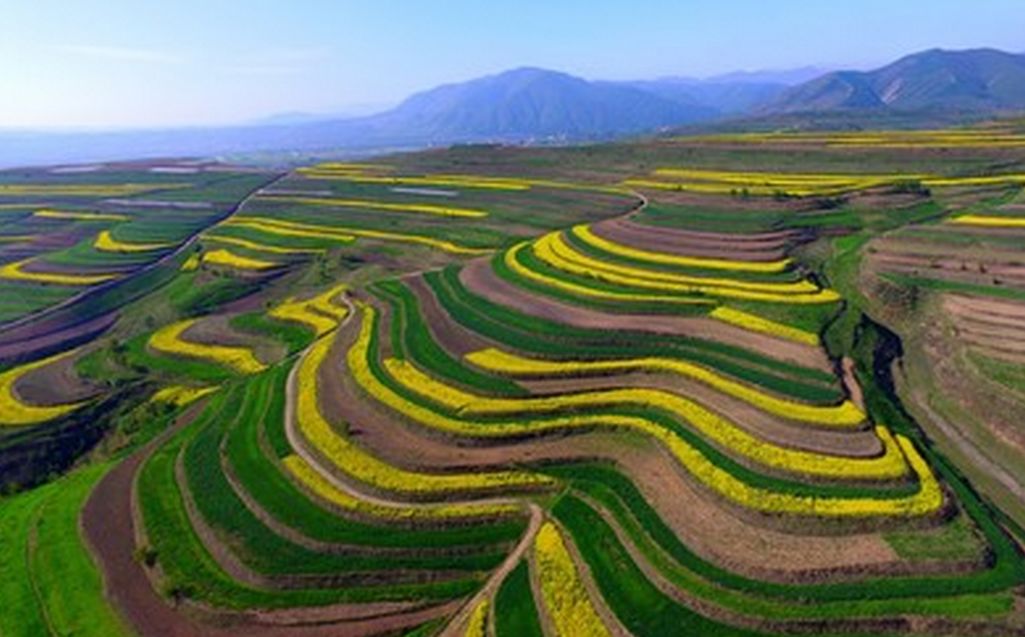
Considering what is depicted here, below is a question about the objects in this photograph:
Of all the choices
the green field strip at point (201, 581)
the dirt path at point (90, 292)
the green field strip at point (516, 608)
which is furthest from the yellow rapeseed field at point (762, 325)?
the dirt path at point (90, 292)

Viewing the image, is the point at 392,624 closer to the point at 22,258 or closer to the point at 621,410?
the point at 621,410

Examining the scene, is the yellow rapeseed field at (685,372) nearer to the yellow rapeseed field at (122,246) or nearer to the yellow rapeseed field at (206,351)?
the yellow rapeseed field at (206,351)

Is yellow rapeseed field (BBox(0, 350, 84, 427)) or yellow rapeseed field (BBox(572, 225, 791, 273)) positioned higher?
yellow rapeseed field (BBox(572, 225, 791, 273))

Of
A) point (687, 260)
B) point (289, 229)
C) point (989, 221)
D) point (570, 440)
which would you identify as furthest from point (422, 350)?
point (289, 229)

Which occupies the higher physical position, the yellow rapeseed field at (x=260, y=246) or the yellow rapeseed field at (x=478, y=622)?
the yellow rapeseed field at (x=260, y=246)

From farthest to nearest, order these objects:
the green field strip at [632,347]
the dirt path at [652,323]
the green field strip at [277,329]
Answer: the green field strip at [277,329]
the dirt path at [652,323]
the green field strip at [632,347]

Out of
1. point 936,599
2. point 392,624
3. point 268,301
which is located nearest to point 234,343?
point 268,301

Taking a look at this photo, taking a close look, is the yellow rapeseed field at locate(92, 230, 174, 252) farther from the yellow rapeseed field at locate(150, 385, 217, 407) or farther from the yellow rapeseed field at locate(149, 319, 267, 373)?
the yellow rapeseed field at locate(150, 385, 217, 407)

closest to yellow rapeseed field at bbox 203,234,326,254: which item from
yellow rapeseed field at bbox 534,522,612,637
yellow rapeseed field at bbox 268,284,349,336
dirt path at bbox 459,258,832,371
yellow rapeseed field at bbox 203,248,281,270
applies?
yellow rapeseed field at bbox 203,248,281,270

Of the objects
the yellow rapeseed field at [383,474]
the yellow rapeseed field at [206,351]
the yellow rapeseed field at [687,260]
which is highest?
the yellow rapeseed field at [687,260]
